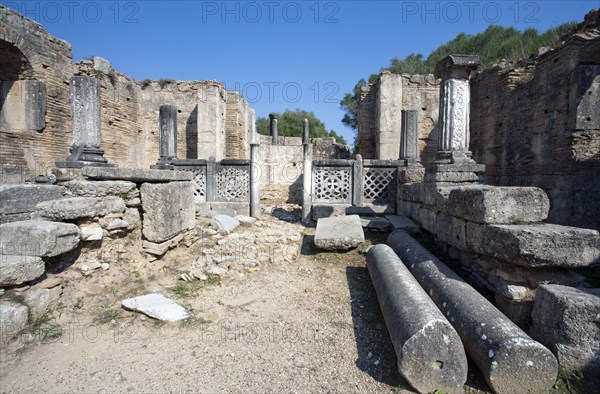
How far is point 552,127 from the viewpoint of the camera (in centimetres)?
759

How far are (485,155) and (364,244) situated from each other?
7.31 meters

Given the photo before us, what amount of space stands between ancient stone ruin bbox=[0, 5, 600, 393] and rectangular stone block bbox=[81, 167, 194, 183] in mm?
26

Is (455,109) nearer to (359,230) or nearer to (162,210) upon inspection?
(359,230)

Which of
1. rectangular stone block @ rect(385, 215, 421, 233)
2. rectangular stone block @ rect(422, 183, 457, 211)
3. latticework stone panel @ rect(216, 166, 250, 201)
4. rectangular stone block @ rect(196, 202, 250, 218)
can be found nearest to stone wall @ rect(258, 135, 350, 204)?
latticework stone panel @ rect(216, 166, 250, 201)

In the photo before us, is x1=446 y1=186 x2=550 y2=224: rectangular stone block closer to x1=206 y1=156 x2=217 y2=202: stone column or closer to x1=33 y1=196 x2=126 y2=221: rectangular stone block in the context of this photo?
x1=33 y1=196 x2=126 y2=221: rectangular stone block

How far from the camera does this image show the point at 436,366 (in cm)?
210

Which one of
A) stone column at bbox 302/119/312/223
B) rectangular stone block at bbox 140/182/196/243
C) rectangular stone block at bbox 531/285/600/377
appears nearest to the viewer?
rectangular stone block at bbox 531/285/600/377

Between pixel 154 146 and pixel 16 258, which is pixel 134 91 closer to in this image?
pixel 154 146

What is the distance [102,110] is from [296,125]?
25418mm

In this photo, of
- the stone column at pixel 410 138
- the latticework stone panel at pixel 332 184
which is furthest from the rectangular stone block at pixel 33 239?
the stone column at pixel 410 138

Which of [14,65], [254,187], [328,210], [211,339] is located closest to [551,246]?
[211,339]

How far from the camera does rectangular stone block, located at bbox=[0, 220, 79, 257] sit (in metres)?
2.79

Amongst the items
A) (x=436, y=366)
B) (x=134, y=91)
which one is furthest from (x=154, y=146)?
(x=436, y=366)

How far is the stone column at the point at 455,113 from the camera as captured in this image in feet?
17.7
